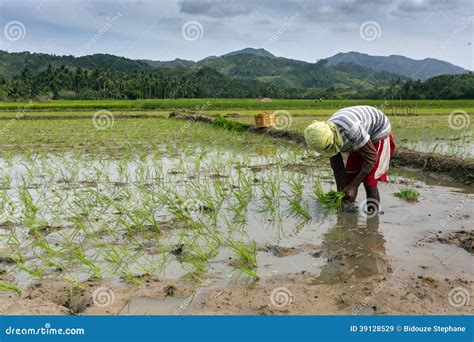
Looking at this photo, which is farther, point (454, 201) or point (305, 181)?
point (305, 181)

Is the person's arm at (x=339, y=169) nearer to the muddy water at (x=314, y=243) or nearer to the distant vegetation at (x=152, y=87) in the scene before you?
the muddy water at (x=314, y=243)

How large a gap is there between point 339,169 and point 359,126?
52cm

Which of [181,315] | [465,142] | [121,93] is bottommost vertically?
[181,315]

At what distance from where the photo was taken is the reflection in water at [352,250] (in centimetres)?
296

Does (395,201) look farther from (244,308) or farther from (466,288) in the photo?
(244,308)

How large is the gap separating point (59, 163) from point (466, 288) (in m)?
6.33

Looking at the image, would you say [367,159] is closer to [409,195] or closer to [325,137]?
[325,137]

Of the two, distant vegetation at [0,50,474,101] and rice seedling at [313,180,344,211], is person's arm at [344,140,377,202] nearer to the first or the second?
rice seedling at [313,180,344,211]

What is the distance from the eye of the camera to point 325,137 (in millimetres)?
3762

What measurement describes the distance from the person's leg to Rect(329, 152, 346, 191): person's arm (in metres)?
0.23

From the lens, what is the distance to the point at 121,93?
46375mm

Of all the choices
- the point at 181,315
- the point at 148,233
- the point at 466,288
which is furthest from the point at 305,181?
the point at 181,315

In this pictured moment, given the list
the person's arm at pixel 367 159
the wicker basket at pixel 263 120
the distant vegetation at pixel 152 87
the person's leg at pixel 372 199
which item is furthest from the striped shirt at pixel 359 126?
the distant vegetation at pixel 152 87

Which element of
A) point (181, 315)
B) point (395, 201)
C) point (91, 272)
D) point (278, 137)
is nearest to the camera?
point (181, 315)
